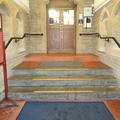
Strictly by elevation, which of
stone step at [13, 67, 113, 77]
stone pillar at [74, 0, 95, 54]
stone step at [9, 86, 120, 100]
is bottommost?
stone step at [9, 86, 120, 100]

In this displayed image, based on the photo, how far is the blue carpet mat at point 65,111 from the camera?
266 cm

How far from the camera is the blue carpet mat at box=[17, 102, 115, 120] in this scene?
266 centimetres

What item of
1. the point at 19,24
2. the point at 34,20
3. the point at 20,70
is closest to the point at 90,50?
the point at 34,20

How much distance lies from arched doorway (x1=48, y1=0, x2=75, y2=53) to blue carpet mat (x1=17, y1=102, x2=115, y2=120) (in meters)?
4.65

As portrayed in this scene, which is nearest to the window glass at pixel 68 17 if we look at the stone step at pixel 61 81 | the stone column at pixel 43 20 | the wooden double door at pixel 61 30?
the wooden double door at pixel 61 30

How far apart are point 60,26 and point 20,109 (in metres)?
5.20

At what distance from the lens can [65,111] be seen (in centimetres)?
286

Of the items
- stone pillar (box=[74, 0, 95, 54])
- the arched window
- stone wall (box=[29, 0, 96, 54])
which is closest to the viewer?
the arched window

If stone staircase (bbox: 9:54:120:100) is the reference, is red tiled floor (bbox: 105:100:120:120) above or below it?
below

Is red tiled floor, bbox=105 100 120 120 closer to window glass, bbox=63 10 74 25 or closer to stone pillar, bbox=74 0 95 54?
stone pillar, bbox=74 0 95 54

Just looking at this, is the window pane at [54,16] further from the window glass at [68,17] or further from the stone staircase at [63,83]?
the stone staircase at [63,83]

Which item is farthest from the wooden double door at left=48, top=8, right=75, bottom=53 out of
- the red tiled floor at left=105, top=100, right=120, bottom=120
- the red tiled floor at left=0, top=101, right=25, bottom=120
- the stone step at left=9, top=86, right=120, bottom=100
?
the red tiled floor at left=0, top=101, right=25, bottom=120

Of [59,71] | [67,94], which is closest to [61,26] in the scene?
[59,71]

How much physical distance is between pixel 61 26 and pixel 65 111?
17.1 ft
